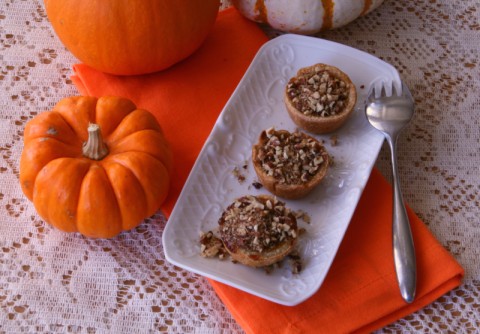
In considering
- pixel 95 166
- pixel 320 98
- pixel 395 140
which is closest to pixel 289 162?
pixel 320 98

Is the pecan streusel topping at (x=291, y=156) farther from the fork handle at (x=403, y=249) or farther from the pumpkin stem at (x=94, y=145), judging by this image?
the pumpkin stem at (x=94, y=145)

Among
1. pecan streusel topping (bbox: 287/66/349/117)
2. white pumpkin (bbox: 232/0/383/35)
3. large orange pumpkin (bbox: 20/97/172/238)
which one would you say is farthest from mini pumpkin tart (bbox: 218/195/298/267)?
white pumpkin (bbox: 232/0/383/35)

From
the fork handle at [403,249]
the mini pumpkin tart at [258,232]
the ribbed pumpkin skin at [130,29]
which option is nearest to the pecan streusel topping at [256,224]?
the mini pumpkin tart at [258,232]

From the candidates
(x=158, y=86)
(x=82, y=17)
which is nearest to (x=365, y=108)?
(x=158, y=86)

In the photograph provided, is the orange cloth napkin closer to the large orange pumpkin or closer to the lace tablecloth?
the lace tablecloth

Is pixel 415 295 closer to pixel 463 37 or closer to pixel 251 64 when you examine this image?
pixel 251 64

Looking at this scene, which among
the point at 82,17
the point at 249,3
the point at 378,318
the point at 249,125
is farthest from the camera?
the point at 249,3

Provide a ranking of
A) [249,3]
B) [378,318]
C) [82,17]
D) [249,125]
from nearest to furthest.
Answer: [378,318]
[82,17]
[249,125]
[249,3]
